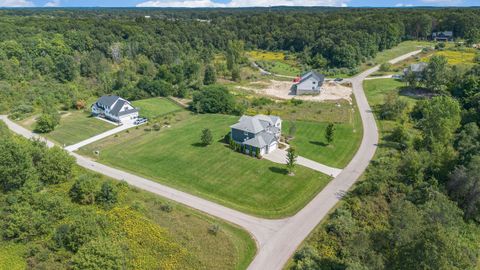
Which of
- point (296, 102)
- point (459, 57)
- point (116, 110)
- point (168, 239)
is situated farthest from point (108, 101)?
point (459, 57)

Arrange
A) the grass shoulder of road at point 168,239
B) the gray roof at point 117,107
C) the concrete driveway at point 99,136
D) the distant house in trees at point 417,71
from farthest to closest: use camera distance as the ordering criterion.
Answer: the distant house in trees at point 417,71, the gray roof at point 117,107, the concrete driveway at point 99,136, the grass shoulder of road at point 168,239

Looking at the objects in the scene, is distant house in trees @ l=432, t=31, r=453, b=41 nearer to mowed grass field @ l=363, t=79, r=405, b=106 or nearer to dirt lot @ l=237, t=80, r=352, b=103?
mowed grass field @ l=363, t=79, r=405, b=106

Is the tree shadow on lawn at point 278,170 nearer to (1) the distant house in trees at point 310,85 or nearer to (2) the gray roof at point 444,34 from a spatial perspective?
(1) the distant house in trees at point 310,85

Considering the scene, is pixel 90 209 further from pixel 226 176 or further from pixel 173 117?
pixel 173 117

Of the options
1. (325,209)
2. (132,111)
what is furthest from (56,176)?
(325,209)

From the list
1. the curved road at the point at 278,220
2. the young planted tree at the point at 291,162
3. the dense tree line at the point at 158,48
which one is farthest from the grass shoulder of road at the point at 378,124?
the dense tree line at the point at 158,48

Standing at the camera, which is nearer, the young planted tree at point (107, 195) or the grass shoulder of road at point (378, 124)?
the grass shoulder of road at point (378, 124)
